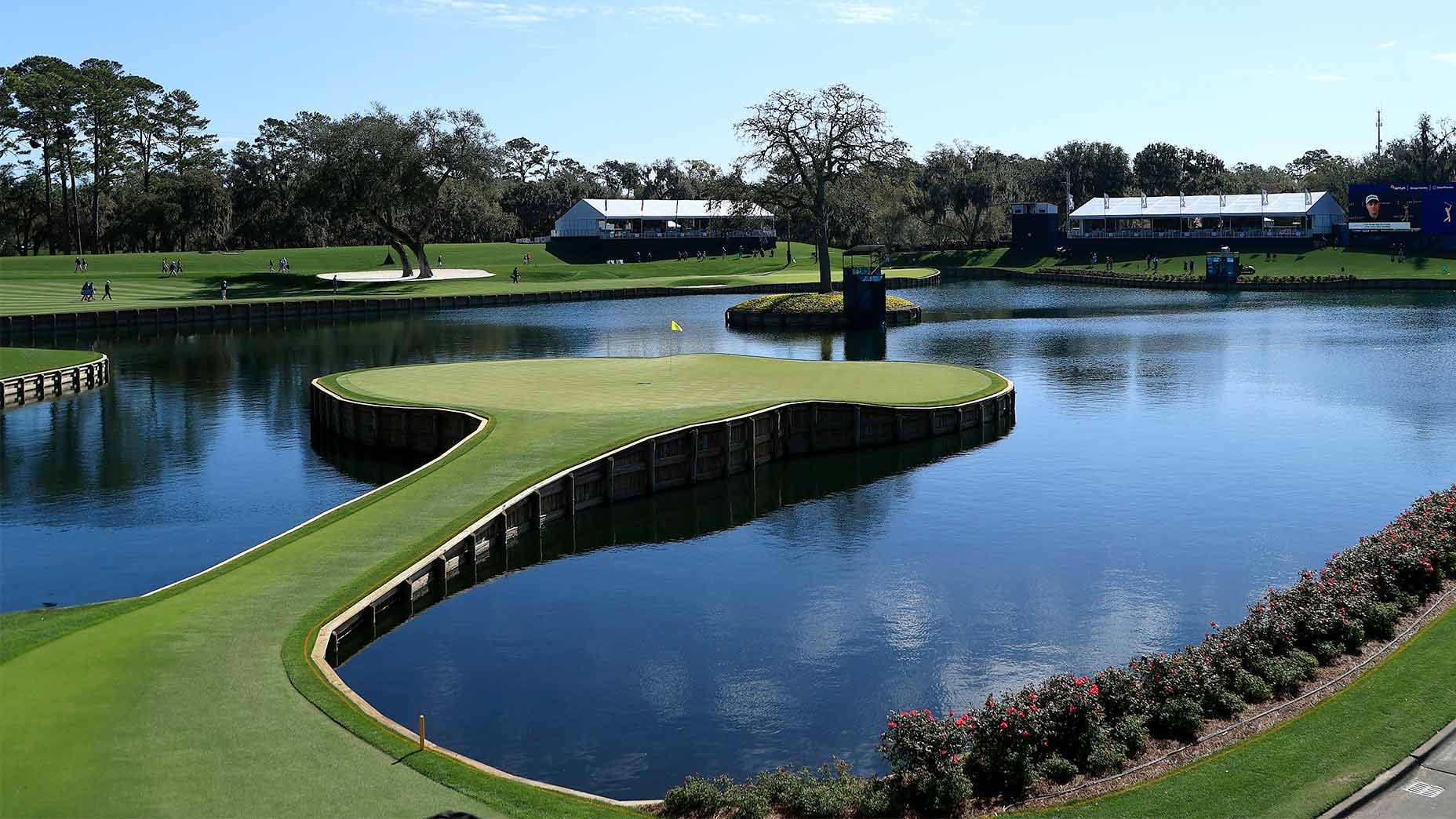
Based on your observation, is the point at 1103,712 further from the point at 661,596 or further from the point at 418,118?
the point at 418,118

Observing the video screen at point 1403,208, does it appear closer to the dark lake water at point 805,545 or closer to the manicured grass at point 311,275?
the manicured grass at point 311,275

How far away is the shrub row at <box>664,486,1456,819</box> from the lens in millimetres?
17922

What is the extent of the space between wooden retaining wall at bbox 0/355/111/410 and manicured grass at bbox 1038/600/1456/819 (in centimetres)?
5971

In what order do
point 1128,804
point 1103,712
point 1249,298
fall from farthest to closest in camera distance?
point 1249,298 → point 1103,712 → point 1128,804

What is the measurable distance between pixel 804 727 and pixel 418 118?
11047cm

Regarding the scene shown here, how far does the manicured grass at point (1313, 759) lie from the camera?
1689 cm

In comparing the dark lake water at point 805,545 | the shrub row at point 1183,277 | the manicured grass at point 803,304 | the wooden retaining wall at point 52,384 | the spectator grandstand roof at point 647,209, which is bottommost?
the dark lake water at point 805,545

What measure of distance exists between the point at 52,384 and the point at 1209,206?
144 metres

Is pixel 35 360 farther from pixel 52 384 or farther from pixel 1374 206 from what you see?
pixel 1374 206

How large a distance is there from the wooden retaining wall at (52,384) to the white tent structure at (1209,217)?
131551 millimetres

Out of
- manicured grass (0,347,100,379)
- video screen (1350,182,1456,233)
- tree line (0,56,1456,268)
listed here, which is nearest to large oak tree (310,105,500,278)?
tree line (0,56,1456,268)

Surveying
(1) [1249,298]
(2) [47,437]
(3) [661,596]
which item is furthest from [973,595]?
(1) [1249,298]

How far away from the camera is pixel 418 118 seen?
405 feet

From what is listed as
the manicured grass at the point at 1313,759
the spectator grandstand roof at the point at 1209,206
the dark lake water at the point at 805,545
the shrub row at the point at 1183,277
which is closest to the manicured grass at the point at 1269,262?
the shrub row at the point at 1183,277
